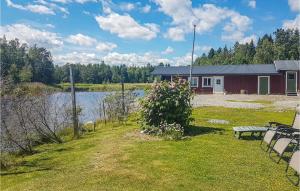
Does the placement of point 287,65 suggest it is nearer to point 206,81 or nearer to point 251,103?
point 206,81

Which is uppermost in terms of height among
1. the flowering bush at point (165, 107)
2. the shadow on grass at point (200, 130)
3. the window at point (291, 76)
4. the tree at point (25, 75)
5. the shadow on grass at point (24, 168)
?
the tree at point (25, 75)

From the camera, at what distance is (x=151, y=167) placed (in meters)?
7.06

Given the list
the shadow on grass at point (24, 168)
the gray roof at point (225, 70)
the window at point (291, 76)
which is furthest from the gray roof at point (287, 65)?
the shadow on grass at point (24, 168)

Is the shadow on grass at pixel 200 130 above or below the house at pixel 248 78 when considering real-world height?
below

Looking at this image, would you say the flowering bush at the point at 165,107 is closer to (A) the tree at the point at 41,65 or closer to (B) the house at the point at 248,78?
(B) the house at the point at 248,78

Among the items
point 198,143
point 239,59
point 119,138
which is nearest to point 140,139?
point 119,138

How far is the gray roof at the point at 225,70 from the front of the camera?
3767 cm

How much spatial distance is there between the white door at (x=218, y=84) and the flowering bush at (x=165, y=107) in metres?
28.9

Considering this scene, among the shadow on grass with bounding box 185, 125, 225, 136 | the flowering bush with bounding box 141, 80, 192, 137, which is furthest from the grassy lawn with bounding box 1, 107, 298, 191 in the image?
the flowering bush with bounding box 141, 80, 192, 137

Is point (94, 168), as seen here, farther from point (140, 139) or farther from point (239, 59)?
point (239, 59)

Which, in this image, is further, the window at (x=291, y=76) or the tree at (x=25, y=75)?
the window at (x=291, y=76)

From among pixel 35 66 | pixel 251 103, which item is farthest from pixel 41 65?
Result: pixel 251 103

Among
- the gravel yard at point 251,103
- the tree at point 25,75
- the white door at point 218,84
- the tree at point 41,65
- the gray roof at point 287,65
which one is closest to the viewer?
the tree at point 25,75

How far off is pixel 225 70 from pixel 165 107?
30065mm
